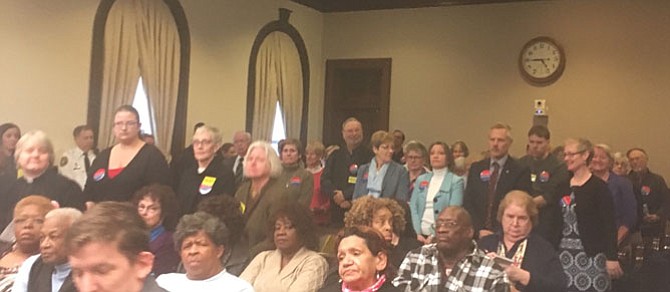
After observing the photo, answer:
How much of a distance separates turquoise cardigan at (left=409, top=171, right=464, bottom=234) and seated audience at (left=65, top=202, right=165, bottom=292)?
207cm

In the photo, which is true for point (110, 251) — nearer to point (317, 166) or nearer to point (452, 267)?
point (452, 267)

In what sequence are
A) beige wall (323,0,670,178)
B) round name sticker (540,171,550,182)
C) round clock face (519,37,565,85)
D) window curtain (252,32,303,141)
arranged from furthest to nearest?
1. window curtain (252,32,303,141)
2. round clock face (519,37,565,85)
3. beige wall (323,0,670,178)
4. round name sticker (540,171,550,182)

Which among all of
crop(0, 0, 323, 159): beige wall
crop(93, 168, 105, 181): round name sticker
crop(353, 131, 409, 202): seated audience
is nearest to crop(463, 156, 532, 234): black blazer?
crop(353, 131, 409, 202): seated audience

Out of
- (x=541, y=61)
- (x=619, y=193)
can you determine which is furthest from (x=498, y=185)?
(x=541, y=61)

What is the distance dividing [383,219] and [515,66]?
160 inches

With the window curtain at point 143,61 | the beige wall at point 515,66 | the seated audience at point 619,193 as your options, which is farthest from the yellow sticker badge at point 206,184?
the beige wall at point 515,66

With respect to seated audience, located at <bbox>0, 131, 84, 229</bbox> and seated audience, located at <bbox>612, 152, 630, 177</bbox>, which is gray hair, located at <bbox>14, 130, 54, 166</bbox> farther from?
seated audience, located at <bbox>612, 152, 630, 177</bbox>

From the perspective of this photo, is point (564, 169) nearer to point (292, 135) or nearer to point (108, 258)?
point (108, 258)

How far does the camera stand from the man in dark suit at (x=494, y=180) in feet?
10.6

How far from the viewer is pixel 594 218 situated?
121 inches

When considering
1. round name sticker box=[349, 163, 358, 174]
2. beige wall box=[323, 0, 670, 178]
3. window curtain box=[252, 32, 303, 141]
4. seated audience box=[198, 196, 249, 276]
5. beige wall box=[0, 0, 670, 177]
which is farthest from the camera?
window curtain box=[252, 32, 303, 141]

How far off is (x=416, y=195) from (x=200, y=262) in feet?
4.80

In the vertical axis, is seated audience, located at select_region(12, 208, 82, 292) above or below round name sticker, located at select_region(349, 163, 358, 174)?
below

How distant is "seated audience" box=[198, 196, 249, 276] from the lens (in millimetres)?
2361
